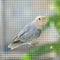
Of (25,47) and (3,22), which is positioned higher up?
(3,22)

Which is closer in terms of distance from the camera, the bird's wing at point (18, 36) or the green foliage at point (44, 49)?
the green foliage at point (44, 49)

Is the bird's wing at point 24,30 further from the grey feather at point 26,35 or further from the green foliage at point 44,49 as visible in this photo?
the green foliage at point 44,49

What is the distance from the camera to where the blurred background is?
670 mm

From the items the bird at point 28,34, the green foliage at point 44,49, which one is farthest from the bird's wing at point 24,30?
the green foliage at point 44,49

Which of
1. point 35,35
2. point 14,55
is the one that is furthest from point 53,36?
point 14,55

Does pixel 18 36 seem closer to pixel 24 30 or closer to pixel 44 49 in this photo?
pixel 24 30

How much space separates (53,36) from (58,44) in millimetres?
149

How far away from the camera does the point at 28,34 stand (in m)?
0.66

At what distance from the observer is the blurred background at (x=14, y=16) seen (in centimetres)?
67

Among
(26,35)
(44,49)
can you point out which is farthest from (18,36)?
(44,49)

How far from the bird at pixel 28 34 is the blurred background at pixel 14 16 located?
2 centimetres

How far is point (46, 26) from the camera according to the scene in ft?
1.92

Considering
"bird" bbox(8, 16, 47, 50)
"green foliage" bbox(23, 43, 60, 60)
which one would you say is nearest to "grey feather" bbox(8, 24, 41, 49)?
"bird" bbox(8, 16, 47, 50)

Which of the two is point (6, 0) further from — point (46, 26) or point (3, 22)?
point (46, 26)
